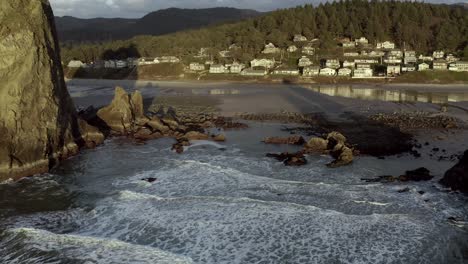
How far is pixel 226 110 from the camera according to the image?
5381cm

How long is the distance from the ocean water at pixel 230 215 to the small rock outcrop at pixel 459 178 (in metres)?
0.79

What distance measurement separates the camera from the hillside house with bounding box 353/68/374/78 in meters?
86.4

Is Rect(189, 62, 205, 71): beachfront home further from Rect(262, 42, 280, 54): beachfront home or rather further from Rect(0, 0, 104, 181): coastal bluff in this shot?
Rect(0, 0, 104, 181): coastal bluff

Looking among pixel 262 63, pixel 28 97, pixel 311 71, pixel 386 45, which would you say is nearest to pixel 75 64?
pixel 262 63

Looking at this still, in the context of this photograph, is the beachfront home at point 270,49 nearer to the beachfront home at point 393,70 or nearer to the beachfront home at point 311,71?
the beachfront home at point 311,71

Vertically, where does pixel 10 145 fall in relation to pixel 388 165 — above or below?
above

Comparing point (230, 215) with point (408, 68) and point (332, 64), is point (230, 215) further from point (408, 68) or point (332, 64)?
point (332, 64)

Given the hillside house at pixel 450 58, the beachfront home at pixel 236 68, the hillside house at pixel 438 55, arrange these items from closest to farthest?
1. the hillside house at pixel 450 58
2. the beachfront home at pixel 236 68
3. the hillside house at pixel 438 55

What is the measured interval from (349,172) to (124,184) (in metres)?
13.6

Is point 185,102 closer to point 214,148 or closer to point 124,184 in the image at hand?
point 214,148

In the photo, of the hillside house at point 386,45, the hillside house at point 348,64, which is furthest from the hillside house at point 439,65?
the hillside house at point 386,45

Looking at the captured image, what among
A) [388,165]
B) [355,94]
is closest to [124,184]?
[388,165]

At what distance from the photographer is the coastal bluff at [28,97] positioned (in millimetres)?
27547

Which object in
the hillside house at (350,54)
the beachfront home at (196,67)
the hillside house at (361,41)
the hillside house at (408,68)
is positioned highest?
the hillside house at (361,41)
